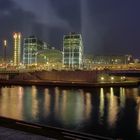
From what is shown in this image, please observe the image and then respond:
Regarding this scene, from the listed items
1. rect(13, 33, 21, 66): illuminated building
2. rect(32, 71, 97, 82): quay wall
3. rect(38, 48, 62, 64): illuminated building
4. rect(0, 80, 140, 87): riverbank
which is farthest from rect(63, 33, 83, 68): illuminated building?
rect(0, 80, 140, 87): riverbank

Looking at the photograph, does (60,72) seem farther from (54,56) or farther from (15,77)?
(54,56)

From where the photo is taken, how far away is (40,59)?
140 m

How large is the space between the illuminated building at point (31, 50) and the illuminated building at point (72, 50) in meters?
16.0

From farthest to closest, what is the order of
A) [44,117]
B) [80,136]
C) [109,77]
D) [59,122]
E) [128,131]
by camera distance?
[109,77] < [44,117] < [59,122] < [128,131] < [80,136]

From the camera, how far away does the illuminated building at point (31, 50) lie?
137625 millimetres

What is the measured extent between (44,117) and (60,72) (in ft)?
172

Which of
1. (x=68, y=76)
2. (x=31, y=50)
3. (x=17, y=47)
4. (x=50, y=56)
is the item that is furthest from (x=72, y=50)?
(x=68, y=76)

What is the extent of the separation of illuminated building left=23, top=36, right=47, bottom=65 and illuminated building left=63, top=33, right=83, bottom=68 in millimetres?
15957

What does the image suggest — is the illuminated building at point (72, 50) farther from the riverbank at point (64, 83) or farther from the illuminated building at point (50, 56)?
the riverbank at point (64, 83)

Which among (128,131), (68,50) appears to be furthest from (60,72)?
(128,131)

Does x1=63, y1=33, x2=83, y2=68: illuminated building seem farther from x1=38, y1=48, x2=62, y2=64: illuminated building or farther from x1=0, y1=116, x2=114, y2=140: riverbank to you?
x1=0, y1=116, x2=114, y2=140: riverbank

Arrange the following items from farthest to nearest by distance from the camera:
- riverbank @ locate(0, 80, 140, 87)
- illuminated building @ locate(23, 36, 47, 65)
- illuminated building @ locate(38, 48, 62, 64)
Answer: illuminated building @ locate(38, 48, 62, 64) < illuminated building @ locate(23, 36, 47, 65) < riverbank @ locate(0, 80, 140, 87)

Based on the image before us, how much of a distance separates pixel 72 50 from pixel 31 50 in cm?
2313

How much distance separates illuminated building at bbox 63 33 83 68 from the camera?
12375 cm
